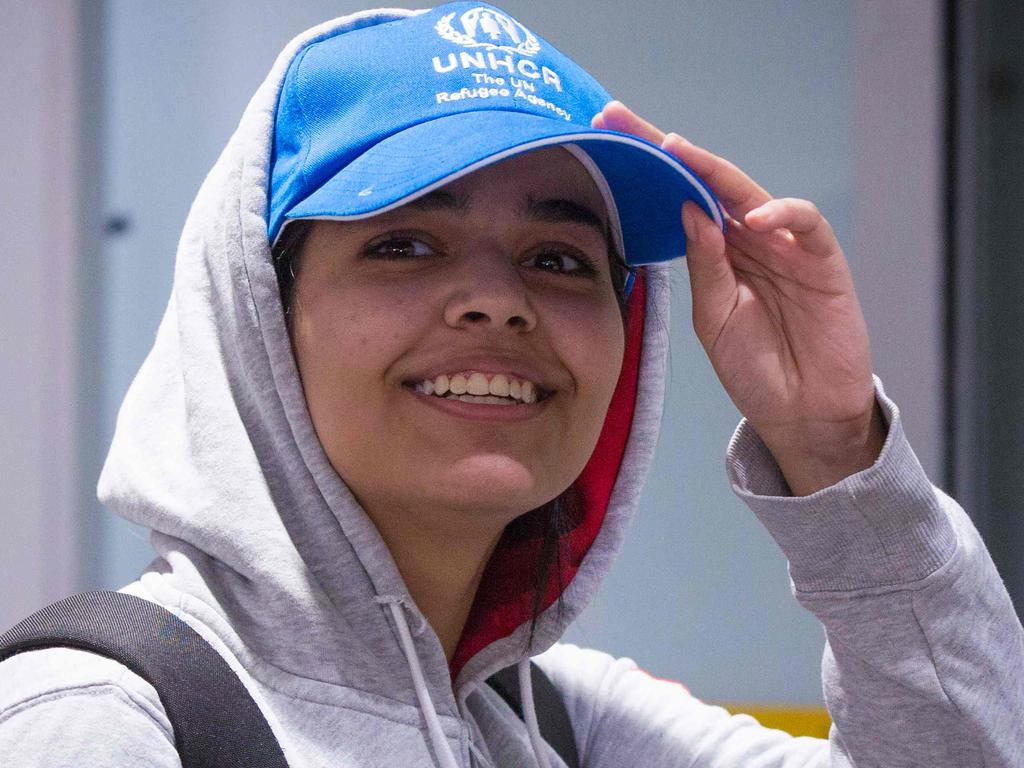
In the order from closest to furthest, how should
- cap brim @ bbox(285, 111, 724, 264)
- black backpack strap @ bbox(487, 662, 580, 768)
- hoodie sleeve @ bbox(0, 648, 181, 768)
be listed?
hoodie sleeve @ bbox(0, 648, 181, 768) → cap brim @ bbox(285, 111, 724, 264) → black backpack strap @ bbox(487, 662, 580, 768)

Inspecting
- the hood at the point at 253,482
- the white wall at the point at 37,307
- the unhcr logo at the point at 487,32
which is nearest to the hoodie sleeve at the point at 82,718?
the hood at the point at 253,482

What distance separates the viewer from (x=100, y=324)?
217cm

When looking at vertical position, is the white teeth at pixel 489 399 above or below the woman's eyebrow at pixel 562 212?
below

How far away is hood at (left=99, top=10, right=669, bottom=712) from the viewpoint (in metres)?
0.94

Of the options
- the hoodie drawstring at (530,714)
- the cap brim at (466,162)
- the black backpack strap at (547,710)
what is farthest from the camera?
the black backpack strap at (547,710)

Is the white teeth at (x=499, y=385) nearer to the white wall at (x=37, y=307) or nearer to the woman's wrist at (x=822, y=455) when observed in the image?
the woman's wrist at (x=822, y=455)

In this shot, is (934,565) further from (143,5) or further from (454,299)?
(143,5)

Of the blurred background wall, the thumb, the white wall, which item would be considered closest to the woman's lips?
the thumb

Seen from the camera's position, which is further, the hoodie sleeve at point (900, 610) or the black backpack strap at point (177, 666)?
the hoodie sleeve at point (900, 610)

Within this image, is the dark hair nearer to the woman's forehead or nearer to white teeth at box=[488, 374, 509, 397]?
the woman's forehead

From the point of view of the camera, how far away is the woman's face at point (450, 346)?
38.8 inches

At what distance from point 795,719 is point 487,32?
60.9 inches

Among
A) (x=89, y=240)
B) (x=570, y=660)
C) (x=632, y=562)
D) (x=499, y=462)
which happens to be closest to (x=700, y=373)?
(x=632, y=562)

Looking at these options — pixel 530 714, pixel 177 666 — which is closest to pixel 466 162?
pixel 177 666
